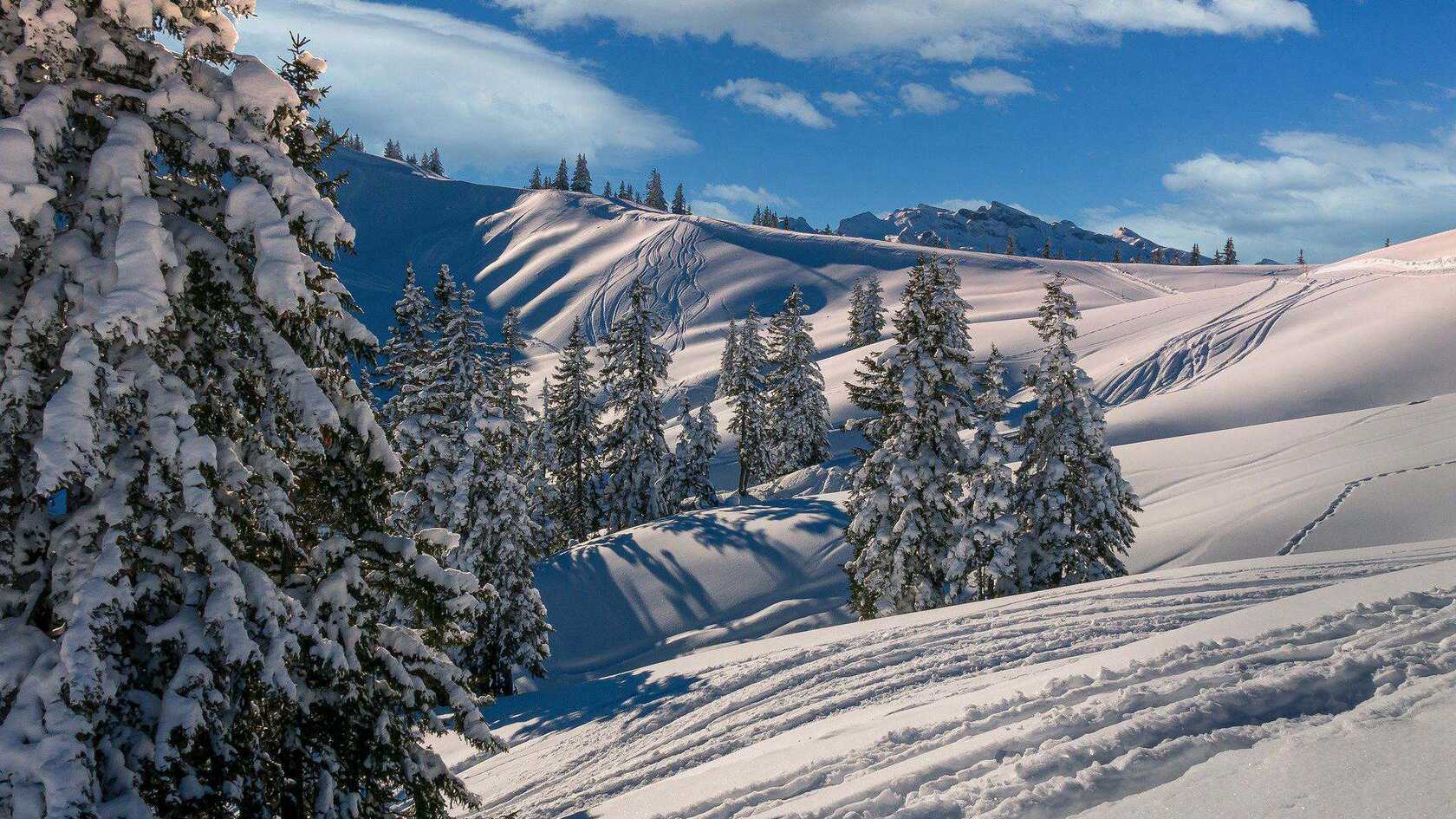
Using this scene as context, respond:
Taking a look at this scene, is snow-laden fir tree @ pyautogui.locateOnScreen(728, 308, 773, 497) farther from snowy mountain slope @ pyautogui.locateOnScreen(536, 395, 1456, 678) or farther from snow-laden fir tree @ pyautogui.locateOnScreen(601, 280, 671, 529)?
snowy mountain slope @ pyautogui.locateOnScreen(536, 395, 1456, 678)

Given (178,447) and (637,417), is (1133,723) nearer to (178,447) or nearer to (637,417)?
(178,447)

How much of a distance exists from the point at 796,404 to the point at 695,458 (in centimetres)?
900

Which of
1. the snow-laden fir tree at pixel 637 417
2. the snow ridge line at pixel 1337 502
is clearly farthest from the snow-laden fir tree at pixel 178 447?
the snow-laden fir tree at pixel 637 417

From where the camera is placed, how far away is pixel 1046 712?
6.13 meters

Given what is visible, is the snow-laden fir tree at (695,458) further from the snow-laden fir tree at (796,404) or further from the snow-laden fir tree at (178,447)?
the snow-laden fir tree at (178,447)

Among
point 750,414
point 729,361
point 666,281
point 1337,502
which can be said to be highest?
point 666,281

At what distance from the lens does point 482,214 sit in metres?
186

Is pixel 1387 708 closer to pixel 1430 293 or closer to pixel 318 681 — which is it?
pixel 318 681

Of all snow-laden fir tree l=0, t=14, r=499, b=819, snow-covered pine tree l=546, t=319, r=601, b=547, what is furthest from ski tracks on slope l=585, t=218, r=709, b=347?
snow-laden fir tree l=0, t=14, r=499, b=819

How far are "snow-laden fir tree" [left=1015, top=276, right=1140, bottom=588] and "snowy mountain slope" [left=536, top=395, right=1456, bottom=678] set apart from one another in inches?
153

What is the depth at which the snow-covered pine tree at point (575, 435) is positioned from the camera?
4278cm

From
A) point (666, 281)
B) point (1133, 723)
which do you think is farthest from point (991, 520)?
point (666, 281)

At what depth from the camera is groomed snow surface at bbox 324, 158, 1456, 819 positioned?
16.6 feet

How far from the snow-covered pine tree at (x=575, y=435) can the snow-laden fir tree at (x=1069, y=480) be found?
26.0 metres
